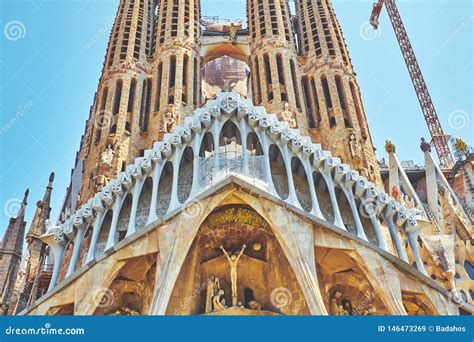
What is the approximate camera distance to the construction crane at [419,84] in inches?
1535

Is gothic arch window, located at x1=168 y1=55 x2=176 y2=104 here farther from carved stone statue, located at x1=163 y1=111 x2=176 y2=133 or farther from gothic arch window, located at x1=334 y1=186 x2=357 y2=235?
gothic arch window, located at x1=334 y1=186 x2=357 y2=235

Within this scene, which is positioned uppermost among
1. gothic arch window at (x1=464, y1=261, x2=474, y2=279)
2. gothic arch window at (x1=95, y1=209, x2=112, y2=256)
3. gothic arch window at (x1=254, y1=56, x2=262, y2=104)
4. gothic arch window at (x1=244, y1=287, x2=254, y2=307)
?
gothic arch window at (x1=254, y1=56, x2=262, y2=104)

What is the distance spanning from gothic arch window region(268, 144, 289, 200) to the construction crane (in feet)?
78.3

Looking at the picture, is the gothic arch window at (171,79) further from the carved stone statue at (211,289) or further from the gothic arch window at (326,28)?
the carved stone statue at (211,289)

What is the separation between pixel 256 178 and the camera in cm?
1566

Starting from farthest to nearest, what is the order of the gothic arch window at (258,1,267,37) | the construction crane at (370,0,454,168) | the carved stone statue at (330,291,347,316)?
the construction crane at (370,0,454,168)
the gothic arch window at (258,1,267,37)
the carved stone statue at (330,291,347,316)

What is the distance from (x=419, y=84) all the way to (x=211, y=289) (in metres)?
31.3

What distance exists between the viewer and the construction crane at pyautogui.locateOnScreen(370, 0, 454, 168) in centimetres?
3900

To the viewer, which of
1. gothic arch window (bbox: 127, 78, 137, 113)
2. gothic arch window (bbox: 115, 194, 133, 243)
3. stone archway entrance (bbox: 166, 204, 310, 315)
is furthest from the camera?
gothic arch window (bbox: 127, 78, 137, 113)

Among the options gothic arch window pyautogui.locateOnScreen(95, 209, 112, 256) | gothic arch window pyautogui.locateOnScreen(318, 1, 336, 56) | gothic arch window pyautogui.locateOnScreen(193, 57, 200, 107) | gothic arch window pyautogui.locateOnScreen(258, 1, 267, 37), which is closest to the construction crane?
gothic arch window pyautogui.locateOnScreen(318, 1, 336, 56)

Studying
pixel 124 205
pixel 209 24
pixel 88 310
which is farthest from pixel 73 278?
pixel 209 24

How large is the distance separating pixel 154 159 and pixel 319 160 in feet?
16.4

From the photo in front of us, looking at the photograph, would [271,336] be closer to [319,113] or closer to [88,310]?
[88,310]

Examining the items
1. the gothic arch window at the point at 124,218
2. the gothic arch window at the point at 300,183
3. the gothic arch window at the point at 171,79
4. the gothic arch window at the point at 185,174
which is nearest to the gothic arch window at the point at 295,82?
the gothic arch window at the point at 171,79
